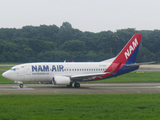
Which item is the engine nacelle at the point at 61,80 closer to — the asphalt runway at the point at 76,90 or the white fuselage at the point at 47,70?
the asphalt runway at the point at 76,90

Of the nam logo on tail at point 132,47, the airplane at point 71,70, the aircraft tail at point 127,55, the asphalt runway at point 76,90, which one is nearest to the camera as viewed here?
the asphalt runway at point 76,90

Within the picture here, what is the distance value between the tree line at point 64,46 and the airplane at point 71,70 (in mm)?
58628

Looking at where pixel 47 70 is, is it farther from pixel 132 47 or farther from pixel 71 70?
pixel 132 47

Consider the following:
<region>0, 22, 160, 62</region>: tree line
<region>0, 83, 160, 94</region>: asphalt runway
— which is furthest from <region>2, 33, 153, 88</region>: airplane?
<region>0, 22, 160, 62</region>: tree line

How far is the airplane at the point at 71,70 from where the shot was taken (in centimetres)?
3653

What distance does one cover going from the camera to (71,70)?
126 feet

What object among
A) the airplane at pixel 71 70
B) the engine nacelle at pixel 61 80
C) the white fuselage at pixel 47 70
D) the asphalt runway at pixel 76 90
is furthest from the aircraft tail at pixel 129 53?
the engine nacelle at pixel 61 80

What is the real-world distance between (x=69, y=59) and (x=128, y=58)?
62.4 meters

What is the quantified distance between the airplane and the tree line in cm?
5863

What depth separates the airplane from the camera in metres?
36.5

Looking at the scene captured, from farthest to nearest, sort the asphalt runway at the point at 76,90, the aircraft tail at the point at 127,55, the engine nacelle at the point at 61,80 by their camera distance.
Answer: the aircraft tail at the point at 127,55
the engine nacelle at the point at 61,80
the asphalt runway at the point at 76,90

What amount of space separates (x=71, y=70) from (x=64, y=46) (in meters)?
80.9
